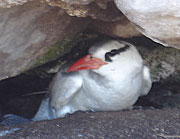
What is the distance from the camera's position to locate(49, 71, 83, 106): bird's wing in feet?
12.4

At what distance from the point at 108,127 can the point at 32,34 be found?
110 centimetres

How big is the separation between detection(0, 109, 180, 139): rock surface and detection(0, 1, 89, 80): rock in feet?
2.26

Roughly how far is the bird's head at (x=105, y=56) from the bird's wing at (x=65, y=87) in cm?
23

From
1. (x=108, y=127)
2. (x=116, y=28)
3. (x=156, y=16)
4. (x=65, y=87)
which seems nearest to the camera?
(x=156, y=16)

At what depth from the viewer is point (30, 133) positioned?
9.04 ft

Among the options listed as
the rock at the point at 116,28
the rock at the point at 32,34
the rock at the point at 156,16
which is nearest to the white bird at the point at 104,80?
the rock at the point at 116,28

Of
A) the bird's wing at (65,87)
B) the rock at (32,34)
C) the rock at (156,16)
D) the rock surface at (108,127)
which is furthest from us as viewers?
the bird's wing at (65,87)

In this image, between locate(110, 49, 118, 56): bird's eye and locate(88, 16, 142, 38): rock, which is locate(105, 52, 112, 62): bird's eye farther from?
locate(88, 16, 142, 38): rock

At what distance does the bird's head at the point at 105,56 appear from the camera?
3.52m

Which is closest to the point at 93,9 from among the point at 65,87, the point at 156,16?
the point at 156,16

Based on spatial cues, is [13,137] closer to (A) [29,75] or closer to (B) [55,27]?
(B) [55,27]

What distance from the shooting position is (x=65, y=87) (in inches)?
151

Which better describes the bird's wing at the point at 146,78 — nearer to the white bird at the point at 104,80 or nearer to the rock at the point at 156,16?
the white bird at the point at 104,80

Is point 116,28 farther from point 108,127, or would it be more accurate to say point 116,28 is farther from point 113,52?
point 108,127
